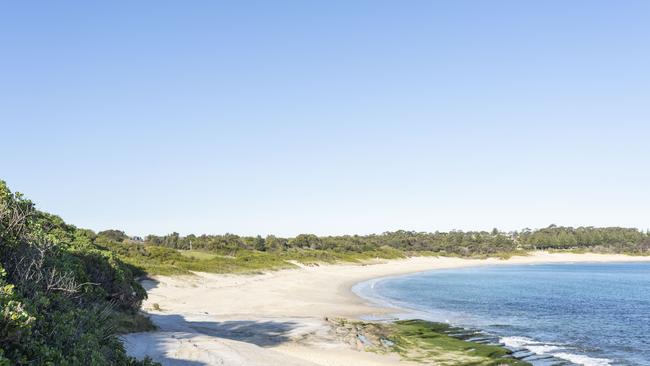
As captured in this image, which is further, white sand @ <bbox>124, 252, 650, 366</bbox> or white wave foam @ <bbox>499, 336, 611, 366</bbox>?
white wave foam @ <bbox>499, 336, 611, 366</bbox>

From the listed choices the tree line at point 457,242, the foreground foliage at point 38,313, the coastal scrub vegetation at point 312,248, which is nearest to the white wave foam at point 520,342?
the foreground foliage at point 38,313

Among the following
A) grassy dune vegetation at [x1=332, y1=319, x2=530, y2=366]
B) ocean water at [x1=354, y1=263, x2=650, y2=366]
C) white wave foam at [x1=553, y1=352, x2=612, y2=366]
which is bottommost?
ocean water at [x1=354, y1=263, x2=650, y2=366]

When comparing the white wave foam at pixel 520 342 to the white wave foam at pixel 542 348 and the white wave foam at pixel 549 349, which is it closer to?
the white wave foam at pixel 549 349

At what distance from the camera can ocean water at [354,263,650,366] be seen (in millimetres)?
25812

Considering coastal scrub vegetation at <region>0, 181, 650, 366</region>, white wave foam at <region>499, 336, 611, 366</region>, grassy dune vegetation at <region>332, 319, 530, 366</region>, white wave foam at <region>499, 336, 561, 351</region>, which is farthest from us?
white wave foam at <region>499, 336, 561, 351</region>

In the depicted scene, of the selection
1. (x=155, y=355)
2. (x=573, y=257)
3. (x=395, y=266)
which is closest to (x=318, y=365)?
(x=155, y=355)

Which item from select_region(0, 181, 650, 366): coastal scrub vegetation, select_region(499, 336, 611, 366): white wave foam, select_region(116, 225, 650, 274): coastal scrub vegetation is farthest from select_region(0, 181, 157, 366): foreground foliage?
select_region(116, 225, 650, 274): coastal scrub vegetation

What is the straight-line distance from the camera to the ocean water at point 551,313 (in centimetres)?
2581

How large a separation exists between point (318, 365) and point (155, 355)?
18.5ft

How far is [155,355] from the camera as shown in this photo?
51.6 feet

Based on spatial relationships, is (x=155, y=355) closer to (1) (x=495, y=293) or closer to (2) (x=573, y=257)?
(1) (x=495, y=293)

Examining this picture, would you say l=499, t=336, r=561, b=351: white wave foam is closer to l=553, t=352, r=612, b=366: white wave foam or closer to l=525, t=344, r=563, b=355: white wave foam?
l=525, t=344, r=563, b=355: white wave foam

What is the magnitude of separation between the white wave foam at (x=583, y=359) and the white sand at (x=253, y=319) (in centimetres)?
889

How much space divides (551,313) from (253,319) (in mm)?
24905
